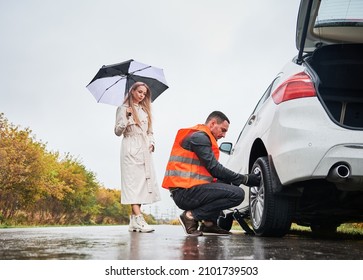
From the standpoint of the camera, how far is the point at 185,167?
171 inches

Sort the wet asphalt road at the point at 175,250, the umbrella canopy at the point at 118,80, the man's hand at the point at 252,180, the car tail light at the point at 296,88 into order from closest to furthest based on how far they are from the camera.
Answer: the wet asphalt road at the point at 175,250 → the car tail light at the point at 296,88 → the man's hand at the point at 252,180 → the umbrella canopy at the point at 118,80

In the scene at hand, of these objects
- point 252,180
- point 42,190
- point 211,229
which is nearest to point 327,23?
point 252,180

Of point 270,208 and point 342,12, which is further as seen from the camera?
point 270,208

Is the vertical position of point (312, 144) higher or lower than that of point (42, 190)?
higher

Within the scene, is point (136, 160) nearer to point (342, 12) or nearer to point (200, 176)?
point (200, 176)

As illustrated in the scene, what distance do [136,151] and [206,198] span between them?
1.03 meters

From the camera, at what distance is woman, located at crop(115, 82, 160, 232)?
16.4 ft

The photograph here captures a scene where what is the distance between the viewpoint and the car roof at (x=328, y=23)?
12.4ft

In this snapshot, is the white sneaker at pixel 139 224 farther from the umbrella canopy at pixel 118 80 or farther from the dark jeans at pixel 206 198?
the umbrella canopy at pixel 118 80

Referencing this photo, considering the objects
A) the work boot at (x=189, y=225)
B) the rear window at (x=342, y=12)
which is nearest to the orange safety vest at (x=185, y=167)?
the work boot at (x=189, y=225)

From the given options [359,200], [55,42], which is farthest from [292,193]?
[55,42]
